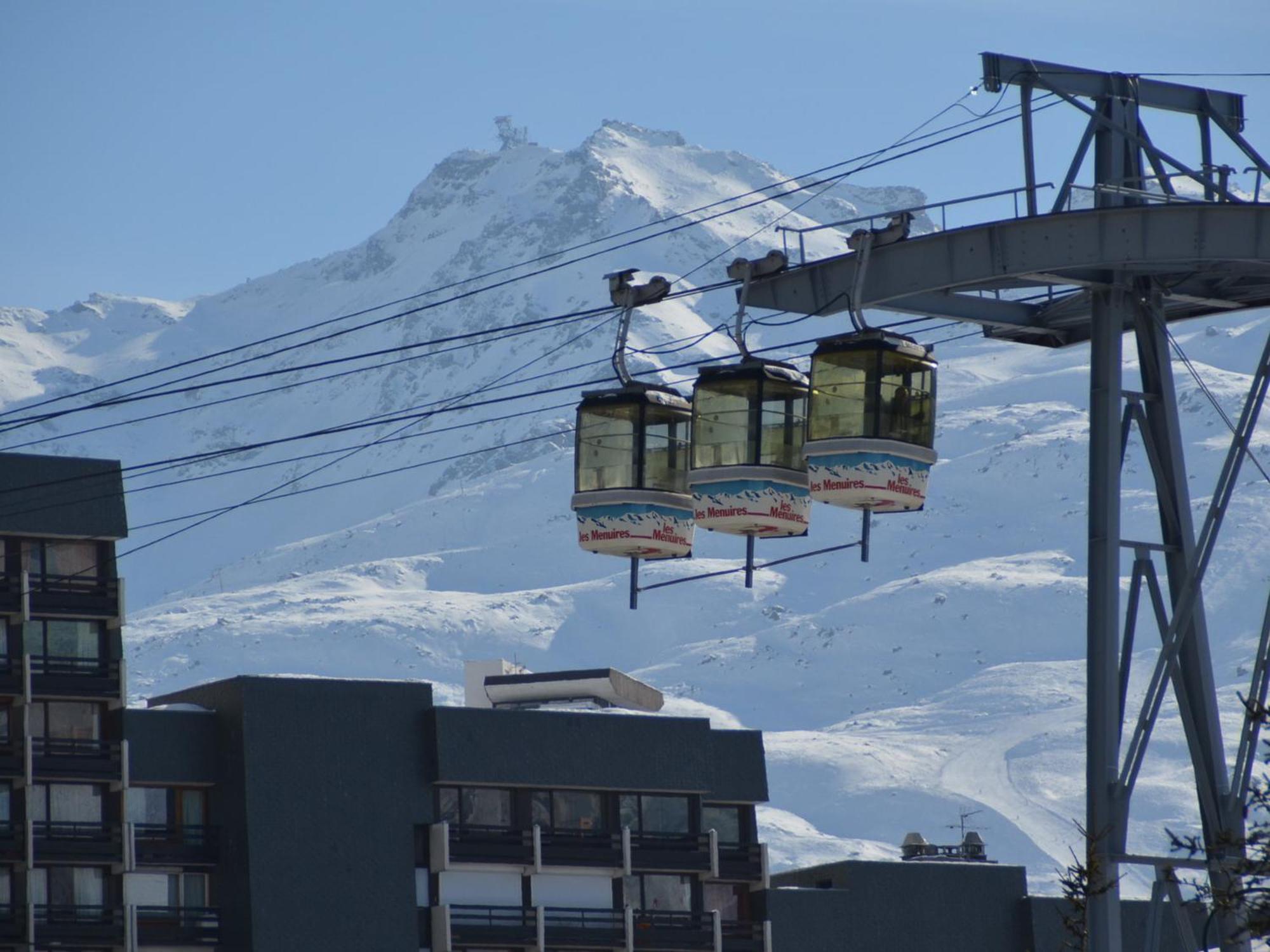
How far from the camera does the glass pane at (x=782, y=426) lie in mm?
25219

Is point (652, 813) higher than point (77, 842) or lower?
higher

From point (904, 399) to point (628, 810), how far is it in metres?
43.7

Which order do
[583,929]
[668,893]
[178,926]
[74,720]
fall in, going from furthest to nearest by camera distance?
[668,893]
[583,929]
[74,720]
[178,926]

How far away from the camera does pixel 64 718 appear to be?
64750 mm

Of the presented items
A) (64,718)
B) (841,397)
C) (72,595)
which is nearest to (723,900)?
(64,718)

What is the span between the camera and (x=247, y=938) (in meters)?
61.7

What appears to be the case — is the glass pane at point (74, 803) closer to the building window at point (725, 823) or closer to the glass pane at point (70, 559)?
the glass pane at point (70, 559)

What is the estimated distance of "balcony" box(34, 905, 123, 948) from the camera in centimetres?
6206

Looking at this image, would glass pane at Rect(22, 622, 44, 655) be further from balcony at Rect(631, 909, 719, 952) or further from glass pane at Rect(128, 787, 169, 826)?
balcony at Rect(631, 909, 719, 952)

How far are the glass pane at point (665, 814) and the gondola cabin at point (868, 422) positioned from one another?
142 feet

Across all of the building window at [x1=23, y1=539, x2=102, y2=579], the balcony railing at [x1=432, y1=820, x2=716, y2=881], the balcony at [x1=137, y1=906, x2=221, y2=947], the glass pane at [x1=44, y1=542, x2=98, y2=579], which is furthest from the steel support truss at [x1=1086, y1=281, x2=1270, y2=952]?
the glass pane at [x1=44, y1=542, x2=98, y2=579]

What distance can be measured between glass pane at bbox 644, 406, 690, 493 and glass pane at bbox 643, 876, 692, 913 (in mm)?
42897

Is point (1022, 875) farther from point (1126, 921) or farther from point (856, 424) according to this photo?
→ point (856, 424)

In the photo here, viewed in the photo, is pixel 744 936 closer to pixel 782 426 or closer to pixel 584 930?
pixel 584 930
